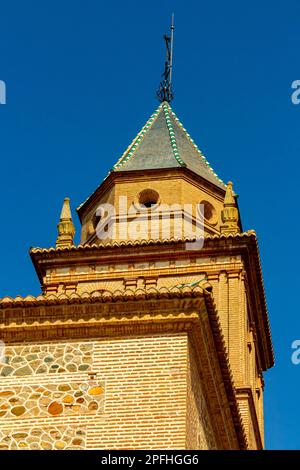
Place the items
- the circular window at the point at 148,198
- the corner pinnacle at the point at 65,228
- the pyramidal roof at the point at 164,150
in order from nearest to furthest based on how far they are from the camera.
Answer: the corner pinnacle at the point at 65,228 → the circular window at the point at 148,198 → the pyramidal roof at the point at 164,150

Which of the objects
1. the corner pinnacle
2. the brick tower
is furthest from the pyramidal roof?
the brick tower

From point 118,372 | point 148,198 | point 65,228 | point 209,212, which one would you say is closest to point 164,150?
point 148,198

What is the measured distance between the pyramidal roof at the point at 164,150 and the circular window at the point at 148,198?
76 centimetres

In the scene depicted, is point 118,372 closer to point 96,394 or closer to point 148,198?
point 96,394

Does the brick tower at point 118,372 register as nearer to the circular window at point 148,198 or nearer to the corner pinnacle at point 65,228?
the corner pinnacle at point 65,228

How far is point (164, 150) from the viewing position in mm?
32750

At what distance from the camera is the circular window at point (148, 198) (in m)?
31.0

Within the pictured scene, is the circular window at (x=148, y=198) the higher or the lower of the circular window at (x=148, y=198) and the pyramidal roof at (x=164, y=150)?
the lower

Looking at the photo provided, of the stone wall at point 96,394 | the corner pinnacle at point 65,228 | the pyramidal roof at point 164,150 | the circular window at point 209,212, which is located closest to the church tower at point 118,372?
the stone wall at point 96,394

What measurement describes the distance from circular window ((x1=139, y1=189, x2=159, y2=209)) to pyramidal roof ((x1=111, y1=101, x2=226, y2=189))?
76 centimetres

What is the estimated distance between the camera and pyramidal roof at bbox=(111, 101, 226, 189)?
3194 cm

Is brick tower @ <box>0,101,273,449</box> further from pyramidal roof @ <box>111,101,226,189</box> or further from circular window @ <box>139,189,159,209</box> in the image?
pyramidal roof @ <box>111,101,226,189</box>
